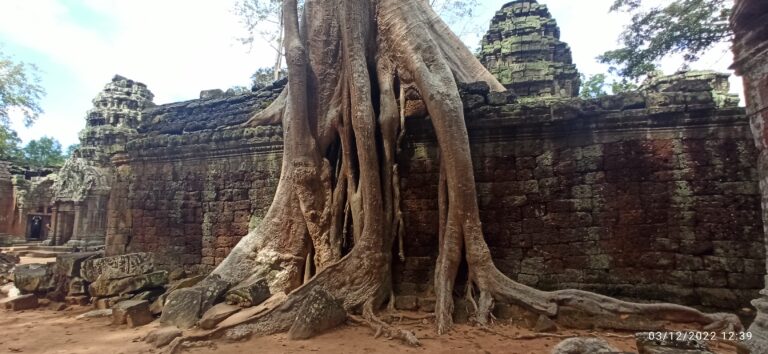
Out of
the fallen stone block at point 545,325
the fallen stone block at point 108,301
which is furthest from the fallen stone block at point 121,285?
the fallen stone block at point 545,325

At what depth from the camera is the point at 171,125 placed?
6.25m

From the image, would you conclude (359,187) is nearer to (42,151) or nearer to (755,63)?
(755,63)

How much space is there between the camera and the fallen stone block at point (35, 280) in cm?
478

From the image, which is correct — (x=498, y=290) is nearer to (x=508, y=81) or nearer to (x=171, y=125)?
(x=508, y=81)

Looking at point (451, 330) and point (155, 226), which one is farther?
point (155, 226)

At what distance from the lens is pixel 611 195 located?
4086 mm

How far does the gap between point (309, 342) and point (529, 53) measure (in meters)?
6.25

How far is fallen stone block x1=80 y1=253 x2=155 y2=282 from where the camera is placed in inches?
175

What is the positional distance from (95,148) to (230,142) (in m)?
9.08

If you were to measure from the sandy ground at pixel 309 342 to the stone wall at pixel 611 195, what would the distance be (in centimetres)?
95

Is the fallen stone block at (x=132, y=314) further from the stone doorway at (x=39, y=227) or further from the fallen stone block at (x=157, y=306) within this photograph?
the stone doorway at (x=39, y=227)

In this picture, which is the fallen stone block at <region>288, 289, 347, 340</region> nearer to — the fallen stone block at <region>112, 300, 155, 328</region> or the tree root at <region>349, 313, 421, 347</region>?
the tree root at <region>349, 313, 421, 347</region>

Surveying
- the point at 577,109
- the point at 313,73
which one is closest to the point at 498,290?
the point at 577,109

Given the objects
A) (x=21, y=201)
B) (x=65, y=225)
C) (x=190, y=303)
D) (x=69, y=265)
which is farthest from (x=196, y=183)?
(x=21, y=201)
